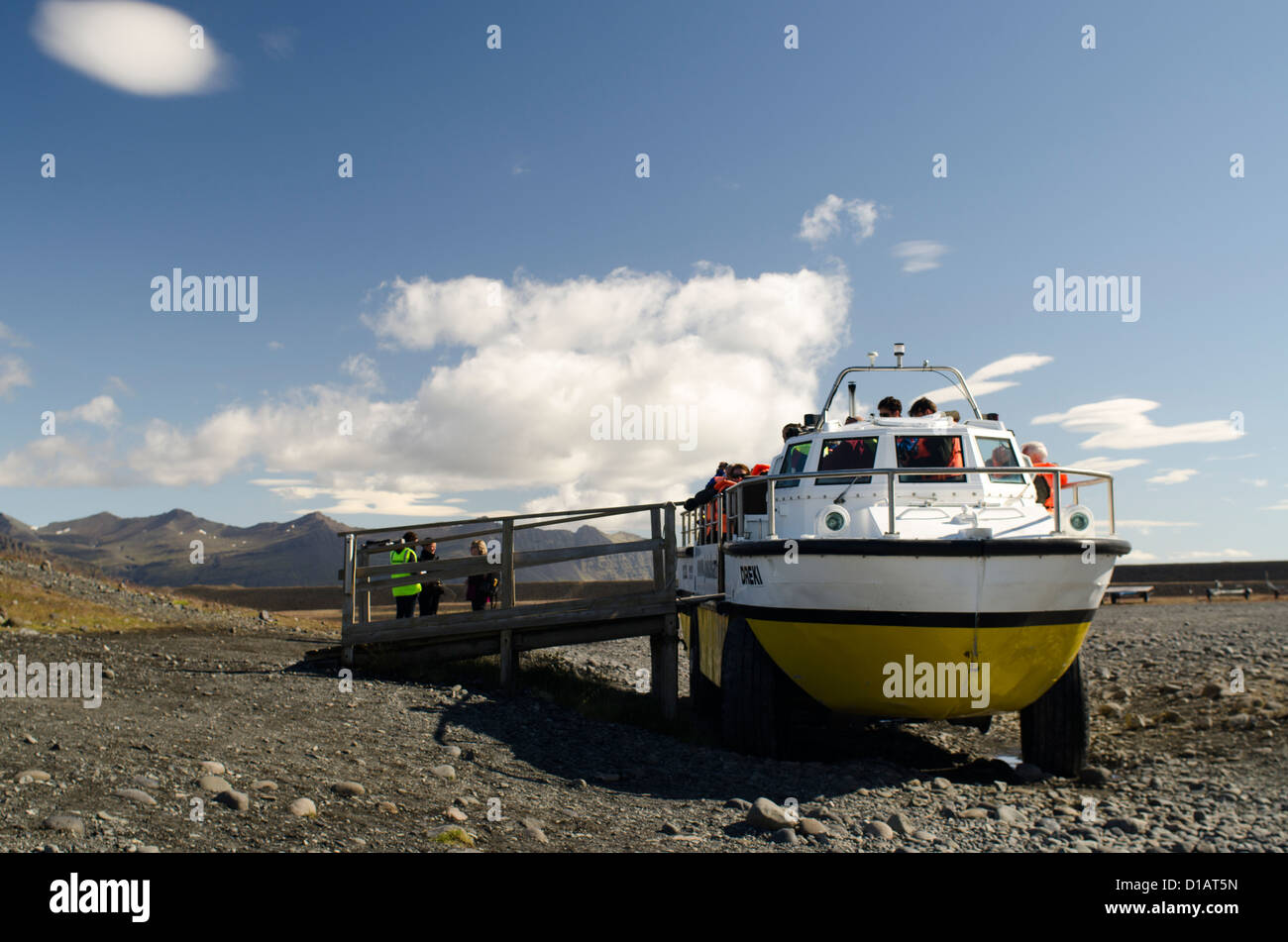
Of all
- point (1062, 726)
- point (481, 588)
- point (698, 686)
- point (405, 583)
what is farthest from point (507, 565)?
point (1062, 726)

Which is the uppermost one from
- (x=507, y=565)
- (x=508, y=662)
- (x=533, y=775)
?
(x=507, y=565)

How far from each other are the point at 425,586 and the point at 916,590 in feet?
29.5

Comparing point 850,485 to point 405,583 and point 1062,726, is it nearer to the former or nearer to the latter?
point 1062,726

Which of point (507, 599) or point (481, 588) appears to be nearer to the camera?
point (507, 599)

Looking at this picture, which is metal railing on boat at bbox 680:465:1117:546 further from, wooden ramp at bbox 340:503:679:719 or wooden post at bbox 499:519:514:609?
wooden post at bbox 499:519:514:609

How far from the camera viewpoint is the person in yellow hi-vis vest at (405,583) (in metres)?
11.3

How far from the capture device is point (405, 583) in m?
11.2

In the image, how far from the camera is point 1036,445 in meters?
10.0

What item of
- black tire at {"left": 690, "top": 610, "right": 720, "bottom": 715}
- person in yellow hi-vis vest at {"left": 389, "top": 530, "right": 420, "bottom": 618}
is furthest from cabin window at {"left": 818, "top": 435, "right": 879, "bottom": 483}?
person in yellow hi-vis vest at {"left": 389, "top": 530, "right": 420, "bottom": 618}
